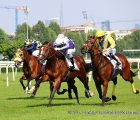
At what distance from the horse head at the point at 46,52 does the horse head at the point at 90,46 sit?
0.80 metres

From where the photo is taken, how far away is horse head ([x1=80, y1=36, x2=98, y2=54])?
14055mm

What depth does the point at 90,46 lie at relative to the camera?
14.2m

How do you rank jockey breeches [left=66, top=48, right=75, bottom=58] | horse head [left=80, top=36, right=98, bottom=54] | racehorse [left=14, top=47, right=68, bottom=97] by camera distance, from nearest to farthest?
1. horse head [left=80, top=36, right=98, bottom=54]
2. jockey breeches [left=66, top=48, right=75, bottom=58]
3. racehorse [left=14, top=47, right=68, bottom=97]

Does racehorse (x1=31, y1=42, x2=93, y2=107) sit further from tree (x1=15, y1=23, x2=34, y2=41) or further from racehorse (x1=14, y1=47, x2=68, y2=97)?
tree (x1=15, y1=23, x2=34, y2=41)

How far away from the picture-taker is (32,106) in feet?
46.9

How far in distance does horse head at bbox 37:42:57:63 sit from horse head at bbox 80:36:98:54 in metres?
0.80

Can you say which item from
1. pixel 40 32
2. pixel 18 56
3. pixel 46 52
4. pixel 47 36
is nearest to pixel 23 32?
pixel 40 32

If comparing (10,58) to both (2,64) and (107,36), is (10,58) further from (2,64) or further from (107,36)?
(107,36)

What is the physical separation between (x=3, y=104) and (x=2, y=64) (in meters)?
13.3

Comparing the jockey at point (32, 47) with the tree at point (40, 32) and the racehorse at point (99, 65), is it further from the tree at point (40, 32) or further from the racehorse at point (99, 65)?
the tree at point (40, 32)

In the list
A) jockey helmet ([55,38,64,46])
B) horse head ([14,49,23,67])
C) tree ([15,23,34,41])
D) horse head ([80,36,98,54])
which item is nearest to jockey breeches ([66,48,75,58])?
jockey helmet ([55,38,64,46])

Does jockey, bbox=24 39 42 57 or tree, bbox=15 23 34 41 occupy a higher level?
tree, bbox=15 23 34 41

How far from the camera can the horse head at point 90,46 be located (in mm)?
14055

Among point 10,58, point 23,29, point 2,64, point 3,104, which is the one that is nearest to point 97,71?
point 3,104
